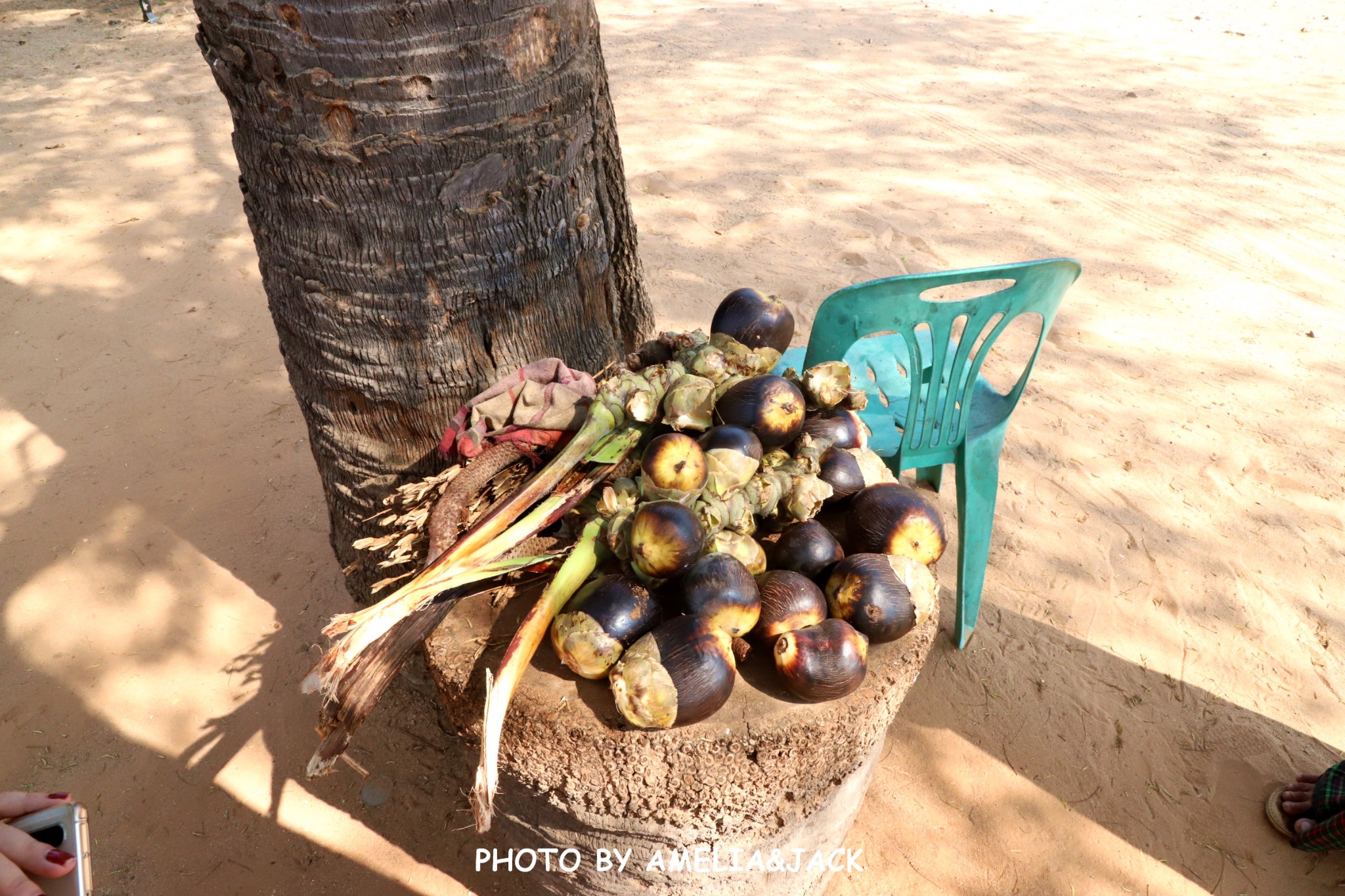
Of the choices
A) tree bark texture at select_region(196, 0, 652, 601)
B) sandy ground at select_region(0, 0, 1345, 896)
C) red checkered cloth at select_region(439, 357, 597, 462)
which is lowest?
sandy ground at select_region(0, 0, 1345, 896)

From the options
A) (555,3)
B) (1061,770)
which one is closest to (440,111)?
(555,3)

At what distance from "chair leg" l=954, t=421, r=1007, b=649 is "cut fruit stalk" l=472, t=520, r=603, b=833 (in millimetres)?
Result: 1541

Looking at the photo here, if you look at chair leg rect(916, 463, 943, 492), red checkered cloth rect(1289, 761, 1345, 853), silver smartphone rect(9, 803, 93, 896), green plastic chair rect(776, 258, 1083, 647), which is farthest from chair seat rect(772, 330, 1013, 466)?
silver smartphone rect(9, 803, 93, 896)

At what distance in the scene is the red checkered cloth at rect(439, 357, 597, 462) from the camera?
→ 1.99 m

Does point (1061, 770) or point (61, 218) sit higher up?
point (61, 218)

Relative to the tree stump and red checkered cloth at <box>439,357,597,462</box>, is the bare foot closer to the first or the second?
the tree stump

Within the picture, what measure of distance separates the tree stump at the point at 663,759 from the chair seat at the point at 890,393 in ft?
3.40

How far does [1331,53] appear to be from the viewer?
8.57 m

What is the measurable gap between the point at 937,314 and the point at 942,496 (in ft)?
5.33

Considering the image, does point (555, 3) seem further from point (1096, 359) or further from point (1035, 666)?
point (1096, 359)

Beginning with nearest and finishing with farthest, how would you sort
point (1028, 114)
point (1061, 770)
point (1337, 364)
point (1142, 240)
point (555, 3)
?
point (555, 3) → point (1061, 770) → point (1337, 364) → point (1142, 240) → point (1028, 114)

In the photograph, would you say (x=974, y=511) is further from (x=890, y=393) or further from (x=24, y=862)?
(x=24, y=862)

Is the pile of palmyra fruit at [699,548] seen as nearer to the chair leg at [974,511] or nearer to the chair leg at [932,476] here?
the chair leg at [974,511]

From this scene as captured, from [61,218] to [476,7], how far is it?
6.03m
